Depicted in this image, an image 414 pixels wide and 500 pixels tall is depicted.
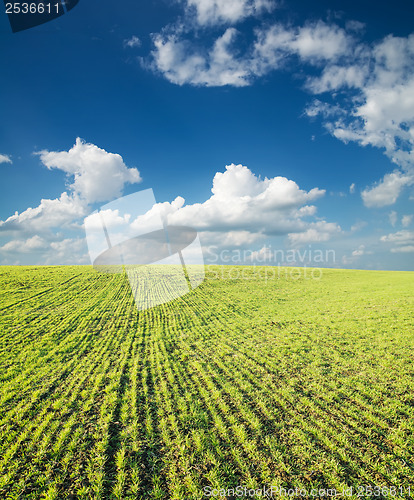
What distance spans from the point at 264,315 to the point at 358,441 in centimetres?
1744

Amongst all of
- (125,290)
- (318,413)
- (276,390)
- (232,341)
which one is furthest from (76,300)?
(318,413)

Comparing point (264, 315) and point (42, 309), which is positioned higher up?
point (42, 309)

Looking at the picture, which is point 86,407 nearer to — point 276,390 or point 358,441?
point 276,390

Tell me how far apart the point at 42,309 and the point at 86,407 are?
22.6m

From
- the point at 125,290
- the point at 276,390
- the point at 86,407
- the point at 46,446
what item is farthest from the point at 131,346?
the point at 125,290

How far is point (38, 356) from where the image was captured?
15.8 metres

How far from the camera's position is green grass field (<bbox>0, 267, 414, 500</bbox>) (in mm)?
6562

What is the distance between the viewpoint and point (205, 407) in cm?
974

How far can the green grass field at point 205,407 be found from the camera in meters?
6.56

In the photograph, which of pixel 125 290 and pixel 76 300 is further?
pixel 125 290

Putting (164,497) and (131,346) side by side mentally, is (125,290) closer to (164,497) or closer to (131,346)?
(131,346)

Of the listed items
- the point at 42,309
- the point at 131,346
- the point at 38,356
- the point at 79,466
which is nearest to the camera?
the point at 79,466

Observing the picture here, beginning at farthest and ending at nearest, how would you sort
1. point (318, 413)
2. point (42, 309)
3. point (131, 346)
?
1. point (42, 309)
2. point (131, 346)
3. point (318, 413)

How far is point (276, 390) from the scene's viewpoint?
1077cm
